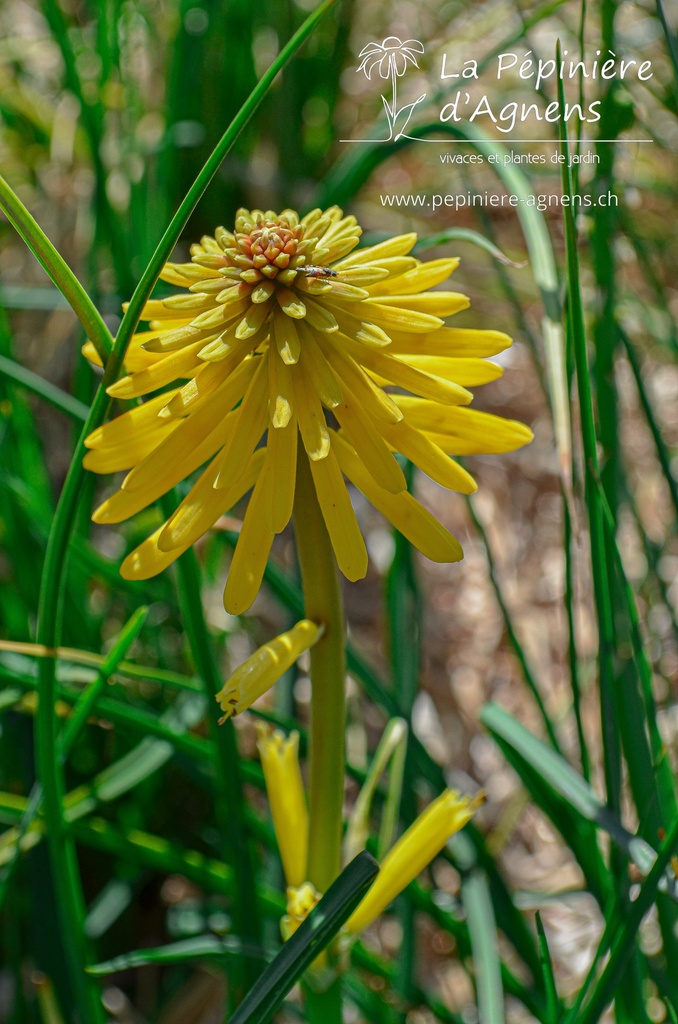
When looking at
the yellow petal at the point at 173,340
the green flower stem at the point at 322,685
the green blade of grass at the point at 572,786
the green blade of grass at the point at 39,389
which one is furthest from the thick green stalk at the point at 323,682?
the green blade of grass at the point at 39,389

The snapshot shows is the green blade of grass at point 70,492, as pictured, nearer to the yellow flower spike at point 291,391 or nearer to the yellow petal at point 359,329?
the yellow flower spike at point 291,391

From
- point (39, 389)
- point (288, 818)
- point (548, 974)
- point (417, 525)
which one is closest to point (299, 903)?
point (288, 818)

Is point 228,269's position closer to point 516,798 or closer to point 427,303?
point 427,303

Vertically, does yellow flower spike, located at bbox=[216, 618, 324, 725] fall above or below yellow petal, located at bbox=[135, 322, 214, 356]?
below

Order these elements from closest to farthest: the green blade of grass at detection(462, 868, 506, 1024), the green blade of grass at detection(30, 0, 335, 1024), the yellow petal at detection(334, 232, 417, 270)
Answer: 1. the green blade of grass at detection(30, 0, 335, 1024)
2. the yellow petal at detection(334, 232, 417, 270)
3. the green blade of grass at detection(462, 868, 506, 1024)

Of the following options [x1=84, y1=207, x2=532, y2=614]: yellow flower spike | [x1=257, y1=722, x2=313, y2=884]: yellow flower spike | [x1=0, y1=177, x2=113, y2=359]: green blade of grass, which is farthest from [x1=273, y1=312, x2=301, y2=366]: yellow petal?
[x1=257, y1=722, x2=313, y2=884]: yellow flower spike

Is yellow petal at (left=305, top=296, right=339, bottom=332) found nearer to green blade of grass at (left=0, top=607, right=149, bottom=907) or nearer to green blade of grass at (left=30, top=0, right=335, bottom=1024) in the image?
green blade of grass at (left=30, top=0, right=335, bottom=1024)
